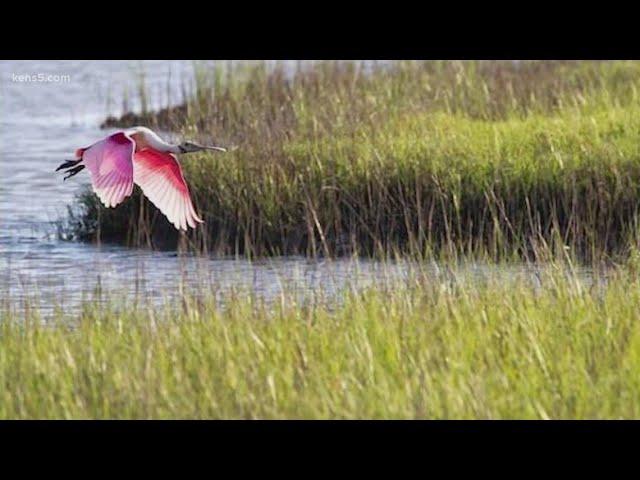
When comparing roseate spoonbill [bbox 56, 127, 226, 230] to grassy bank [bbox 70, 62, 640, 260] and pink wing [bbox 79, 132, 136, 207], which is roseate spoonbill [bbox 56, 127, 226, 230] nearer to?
pink wing [bbox 79, 132, 136, 207]

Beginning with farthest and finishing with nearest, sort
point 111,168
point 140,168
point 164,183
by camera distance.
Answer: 1. point 140,168
2. point 164,183
3. point 111,168

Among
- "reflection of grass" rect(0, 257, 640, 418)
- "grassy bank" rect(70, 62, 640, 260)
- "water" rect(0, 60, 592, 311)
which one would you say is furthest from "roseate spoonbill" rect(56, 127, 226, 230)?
"grassy bank" rect(70, 62, 640, 260)

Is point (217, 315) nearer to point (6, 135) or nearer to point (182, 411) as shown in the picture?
point (182, 411)

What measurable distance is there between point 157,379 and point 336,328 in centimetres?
124

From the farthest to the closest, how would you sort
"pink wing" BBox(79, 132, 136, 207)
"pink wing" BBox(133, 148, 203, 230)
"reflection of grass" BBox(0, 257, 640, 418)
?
"pink wing" BBox(133, 148, 203, 230), "pink wing" BBox(79, 132, 136, 207), "reflection of grass" BBox(0, 257, 640, 418)

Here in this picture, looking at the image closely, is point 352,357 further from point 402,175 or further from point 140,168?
point 402,175

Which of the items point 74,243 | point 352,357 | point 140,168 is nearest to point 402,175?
point 74,243

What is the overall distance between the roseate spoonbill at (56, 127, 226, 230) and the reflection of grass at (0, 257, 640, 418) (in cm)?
73

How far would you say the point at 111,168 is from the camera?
29.5ft

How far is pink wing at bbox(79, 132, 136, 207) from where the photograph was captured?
893cm

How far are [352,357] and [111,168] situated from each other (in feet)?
6.56
